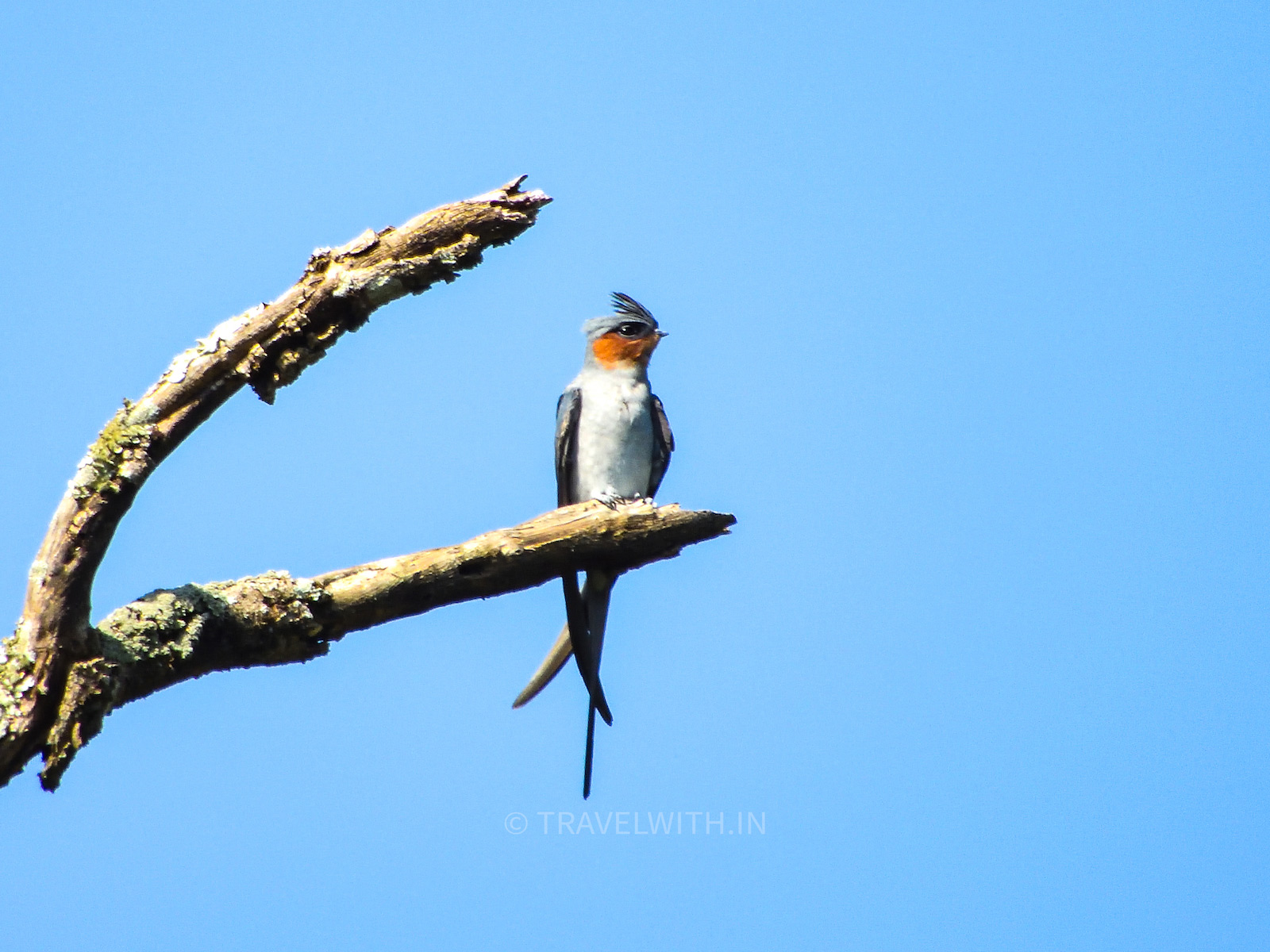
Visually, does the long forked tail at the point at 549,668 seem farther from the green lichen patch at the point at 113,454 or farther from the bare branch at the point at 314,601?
the green lichen patch at the point at 113,454

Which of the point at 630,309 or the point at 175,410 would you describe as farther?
the point at 630,309

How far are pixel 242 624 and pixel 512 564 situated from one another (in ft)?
4.62

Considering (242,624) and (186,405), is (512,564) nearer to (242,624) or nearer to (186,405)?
(242,624)

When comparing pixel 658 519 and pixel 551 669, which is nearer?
→ pixel 658 519

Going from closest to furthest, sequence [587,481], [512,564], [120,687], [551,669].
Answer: [120,687] < [512,564] < [551,669] < [587,481]

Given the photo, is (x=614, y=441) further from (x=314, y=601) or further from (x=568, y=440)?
(x=314, y=601)

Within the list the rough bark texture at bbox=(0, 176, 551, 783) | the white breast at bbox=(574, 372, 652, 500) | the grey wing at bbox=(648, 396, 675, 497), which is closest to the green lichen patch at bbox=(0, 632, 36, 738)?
the rough bark texture at bbox=(0, 176, 551, 783)

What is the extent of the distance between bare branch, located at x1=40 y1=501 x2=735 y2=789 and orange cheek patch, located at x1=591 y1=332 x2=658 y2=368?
3213mm

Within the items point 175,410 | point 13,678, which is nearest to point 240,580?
point 175,410

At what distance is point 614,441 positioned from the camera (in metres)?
9.51

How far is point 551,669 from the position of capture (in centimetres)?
834

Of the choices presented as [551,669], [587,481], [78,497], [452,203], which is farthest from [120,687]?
[587,481]

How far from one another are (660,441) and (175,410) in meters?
5.01

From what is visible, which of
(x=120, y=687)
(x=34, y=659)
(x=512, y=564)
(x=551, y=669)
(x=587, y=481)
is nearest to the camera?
(x=34, y=659)
